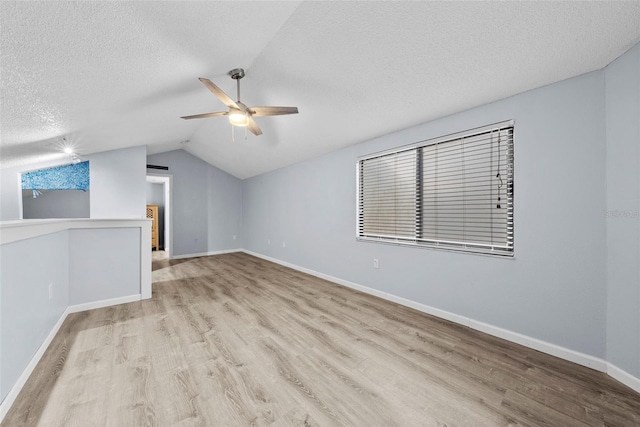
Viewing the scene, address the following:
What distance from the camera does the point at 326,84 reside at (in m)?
2.73

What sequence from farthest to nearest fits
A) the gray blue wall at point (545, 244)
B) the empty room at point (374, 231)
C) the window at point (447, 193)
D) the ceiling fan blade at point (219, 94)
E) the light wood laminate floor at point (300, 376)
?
the window at point (447, 193), the ceiling fan blade at point (219, 94), the gray blue wall at point (545, 244), the empty room at point (374, 231), the light wood laminate floor at point (300, 376)

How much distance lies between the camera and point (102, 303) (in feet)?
10.2

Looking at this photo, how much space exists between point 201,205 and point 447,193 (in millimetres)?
6226

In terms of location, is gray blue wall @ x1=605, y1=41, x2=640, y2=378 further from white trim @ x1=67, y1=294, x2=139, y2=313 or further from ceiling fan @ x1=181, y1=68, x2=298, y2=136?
white trim @ x1=67, y1=294, x2=139, y2=313

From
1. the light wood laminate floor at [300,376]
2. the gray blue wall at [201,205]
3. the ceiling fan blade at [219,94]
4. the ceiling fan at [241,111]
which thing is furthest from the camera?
the gray blue wall at [201,205]

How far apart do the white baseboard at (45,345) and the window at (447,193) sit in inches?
133

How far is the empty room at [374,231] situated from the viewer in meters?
1.54

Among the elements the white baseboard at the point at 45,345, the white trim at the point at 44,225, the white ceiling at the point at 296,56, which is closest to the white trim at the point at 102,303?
the white baseboard at the point at 45,345

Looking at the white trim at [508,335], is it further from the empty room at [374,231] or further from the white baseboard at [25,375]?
the white baseboard at [25,375]

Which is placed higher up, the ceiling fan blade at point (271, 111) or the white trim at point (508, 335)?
the ceiling fan blade at point (271, 111)

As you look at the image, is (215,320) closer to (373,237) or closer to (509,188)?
(373,237)

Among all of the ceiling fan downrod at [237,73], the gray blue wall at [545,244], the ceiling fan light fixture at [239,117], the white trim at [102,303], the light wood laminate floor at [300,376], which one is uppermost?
the ceiling fan downrod at [237,73]

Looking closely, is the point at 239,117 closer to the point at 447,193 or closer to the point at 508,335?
the point at 447,193

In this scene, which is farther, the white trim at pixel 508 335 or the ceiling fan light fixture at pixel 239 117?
the ceiling fan light fixture at pixel 239 117
